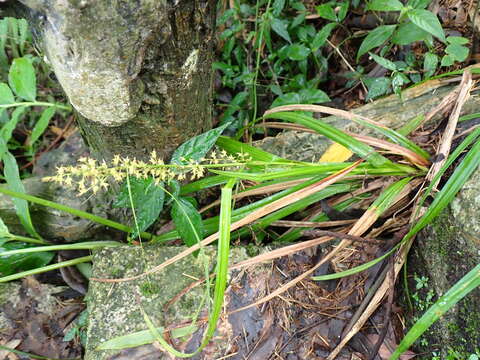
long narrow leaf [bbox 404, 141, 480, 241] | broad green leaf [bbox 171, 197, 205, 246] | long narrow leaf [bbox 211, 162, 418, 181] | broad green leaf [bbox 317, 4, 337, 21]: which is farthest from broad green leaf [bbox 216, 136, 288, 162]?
broad green leaf [bbox 317, 4, 337, 21]

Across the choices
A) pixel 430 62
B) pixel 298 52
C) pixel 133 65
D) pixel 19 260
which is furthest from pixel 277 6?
pixel 19 260

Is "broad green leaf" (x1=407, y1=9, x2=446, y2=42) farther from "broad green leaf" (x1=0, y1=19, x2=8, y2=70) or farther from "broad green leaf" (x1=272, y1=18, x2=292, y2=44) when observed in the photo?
"broad green leaf" (x1=0, y1=19, x2=8, y2=70)

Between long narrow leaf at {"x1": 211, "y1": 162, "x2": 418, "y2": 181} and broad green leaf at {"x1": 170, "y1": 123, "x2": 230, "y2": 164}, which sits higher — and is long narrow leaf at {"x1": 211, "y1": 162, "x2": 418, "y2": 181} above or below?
below

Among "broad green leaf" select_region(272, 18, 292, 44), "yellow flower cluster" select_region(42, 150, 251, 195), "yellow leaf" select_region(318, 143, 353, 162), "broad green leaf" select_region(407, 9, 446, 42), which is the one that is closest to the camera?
"yellow flower cluster" select_region(42, 150, 251, 195)

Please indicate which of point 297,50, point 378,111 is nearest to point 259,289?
point 378,111

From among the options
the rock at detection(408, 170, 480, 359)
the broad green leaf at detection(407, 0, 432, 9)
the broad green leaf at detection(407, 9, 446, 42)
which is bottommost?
the rock at detection(408, 170, 480, 359)

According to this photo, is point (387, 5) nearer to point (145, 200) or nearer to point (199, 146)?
point (199, 146)

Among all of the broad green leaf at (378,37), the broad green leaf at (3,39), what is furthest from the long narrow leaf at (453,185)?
the broad green leaf at (3,39)
